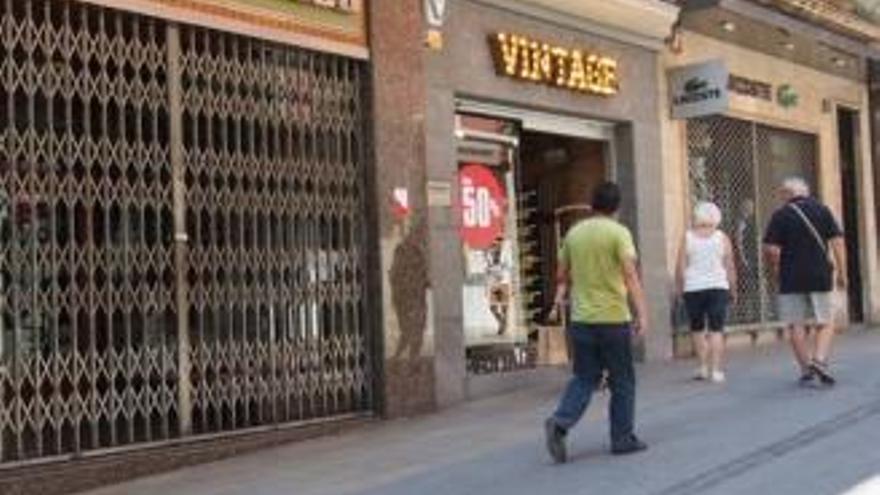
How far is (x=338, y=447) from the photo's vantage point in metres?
11.1

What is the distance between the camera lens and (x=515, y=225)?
608 inches

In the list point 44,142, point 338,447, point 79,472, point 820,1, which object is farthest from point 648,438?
point 820,1

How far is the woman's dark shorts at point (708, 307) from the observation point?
1404cm

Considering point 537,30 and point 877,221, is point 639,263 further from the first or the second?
point 877,221

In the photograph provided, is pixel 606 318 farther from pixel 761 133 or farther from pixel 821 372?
pixel 761 133

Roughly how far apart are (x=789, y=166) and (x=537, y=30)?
25.1 feet

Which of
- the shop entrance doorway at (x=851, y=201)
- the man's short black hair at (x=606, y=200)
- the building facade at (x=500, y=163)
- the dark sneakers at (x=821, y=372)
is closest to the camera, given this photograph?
the man's short black hair at (x=606, y=200)

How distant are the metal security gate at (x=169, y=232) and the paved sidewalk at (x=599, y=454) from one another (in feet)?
1.74

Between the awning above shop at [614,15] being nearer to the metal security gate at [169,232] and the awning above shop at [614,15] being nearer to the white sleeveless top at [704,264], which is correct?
the white sleeveless top at [704,264]

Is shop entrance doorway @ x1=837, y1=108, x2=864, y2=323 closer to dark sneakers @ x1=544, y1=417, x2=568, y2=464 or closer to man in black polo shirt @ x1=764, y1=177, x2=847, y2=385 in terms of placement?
man in black polo shirt @ x1=764, y1=177, x2=847, y2=385

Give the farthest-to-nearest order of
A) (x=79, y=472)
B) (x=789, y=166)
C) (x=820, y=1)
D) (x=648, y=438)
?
(x=789, y=166) < (x=820, y=1) < (x=648, y=438) < (x=79, y=472)

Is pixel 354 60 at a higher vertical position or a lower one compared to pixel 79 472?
higher

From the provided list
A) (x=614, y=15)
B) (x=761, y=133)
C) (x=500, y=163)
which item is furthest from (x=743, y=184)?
(x=500, y=163)

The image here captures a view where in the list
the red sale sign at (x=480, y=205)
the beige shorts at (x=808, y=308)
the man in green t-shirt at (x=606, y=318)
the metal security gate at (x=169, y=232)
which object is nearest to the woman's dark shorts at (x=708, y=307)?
the beige shorts at (x=808, y=308)
